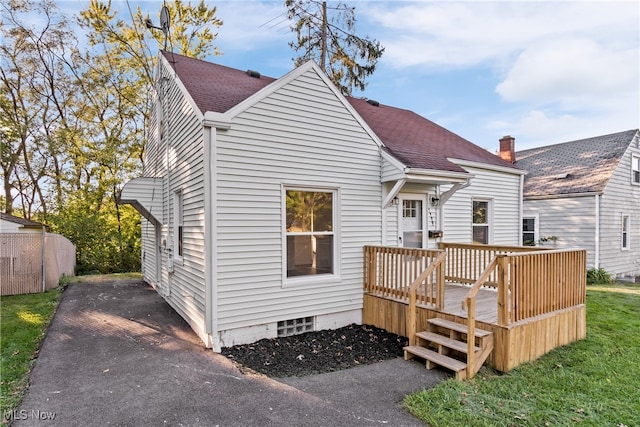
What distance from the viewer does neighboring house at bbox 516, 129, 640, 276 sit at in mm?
12805

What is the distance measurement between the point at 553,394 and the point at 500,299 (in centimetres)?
117

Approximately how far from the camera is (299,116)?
233 inches

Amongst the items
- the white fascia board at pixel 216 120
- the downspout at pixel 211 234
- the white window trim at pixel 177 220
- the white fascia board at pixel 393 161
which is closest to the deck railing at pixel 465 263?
the white fascia board at pixel 393 161

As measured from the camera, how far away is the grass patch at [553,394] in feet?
10.9

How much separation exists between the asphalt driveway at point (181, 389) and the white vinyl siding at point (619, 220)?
12769 millimetres

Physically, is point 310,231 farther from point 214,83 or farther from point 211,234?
point 214,83

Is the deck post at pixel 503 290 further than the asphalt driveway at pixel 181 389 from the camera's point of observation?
Yes

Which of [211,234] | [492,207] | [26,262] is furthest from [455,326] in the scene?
[26,262]

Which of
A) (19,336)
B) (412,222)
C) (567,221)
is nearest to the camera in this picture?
(19,336)

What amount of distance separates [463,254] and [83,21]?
21040 mm

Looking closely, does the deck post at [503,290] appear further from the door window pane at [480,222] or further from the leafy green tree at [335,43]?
the leafy green tree at [335,43]

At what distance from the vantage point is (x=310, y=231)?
6.10m

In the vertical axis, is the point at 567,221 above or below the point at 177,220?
below

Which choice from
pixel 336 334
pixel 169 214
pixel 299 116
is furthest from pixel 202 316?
pixel 299 116
